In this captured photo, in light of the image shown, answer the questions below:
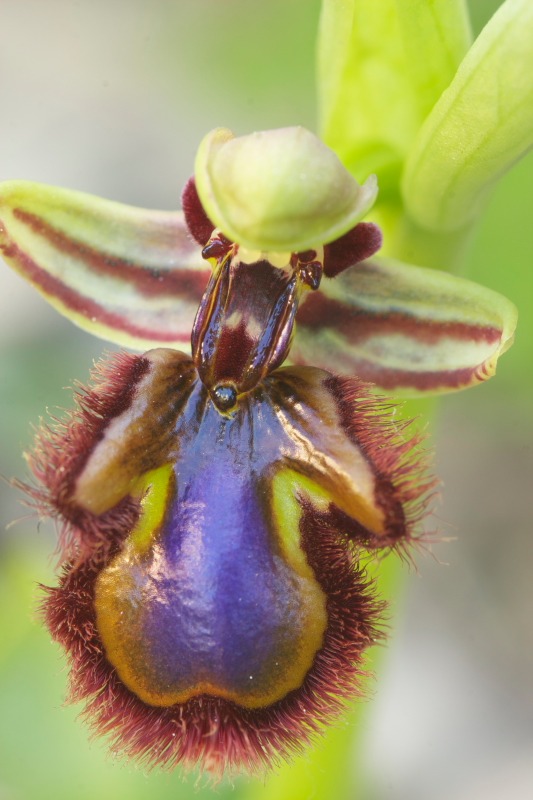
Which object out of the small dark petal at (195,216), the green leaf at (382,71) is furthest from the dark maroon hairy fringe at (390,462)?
the green leaf at (382,71)

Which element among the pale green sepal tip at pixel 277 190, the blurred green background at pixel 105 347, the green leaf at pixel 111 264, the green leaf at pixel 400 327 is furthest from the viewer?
the blurred green background at pixel 105 347

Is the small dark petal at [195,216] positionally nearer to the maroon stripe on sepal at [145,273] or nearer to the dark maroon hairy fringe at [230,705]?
the maroon stripe on sepal at [145,273]

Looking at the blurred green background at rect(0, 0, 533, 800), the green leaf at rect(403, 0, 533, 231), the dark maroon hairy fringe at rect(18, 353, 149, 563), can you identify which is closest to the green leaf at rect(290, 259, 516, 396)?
the green leaf at rect(403, 0, 533, 231)

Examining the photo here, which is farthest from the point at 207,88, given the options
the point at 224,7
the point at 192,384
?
the point at 192,384

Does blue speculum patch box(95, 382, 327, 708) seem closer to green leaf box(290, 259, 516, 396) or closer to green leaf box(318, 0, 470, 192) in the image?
green leaf box(290, 259, 516, 396)

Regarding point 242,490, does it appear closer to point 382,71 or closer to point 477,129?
point 477,129

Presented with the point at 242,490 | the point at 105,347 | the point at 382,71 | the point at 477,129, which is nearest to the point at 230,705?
the point at 242,490

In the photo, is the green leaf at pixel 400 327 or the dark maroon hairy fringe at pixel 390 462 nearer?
the dark maroon hairy fringe at pixel 390 462

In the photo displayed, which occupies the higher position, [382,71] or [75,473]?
[382,71]
